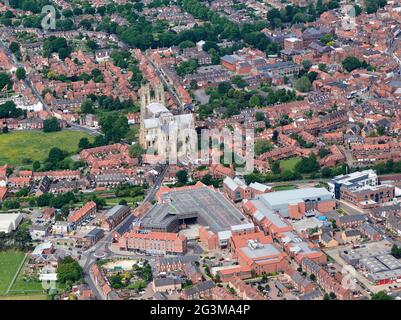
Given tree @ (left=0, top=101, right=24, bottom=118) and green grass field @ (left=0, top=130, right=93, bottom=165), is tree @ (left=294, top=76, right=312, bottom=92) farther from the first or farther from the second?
tree @ (left=0, top=101, right=24, bottom=118)

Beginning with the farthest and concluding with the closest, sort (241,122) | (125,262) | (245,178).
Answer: (241,122) < (245,178) < (125,262)

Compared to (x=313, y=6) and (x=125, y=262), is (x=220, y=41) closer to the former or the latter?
(x=313, y=6)

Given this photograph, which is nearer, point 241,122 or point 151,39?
point 241,122

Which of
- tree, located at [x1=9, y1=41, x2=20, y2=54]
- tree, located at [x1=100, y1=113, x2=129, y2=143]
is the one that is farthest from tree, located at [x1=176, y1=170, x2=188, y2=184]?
tree, located at [x1=9, y1=41, x2=20, y2=54]

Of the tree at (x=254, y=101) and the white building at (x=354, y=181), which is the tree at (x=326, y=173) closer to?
the white building at (x=354, y=181)

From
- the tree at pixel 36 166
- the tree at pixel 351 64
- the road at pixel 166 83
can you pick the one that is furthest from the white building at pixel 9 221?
the tree at pixel 351 64
